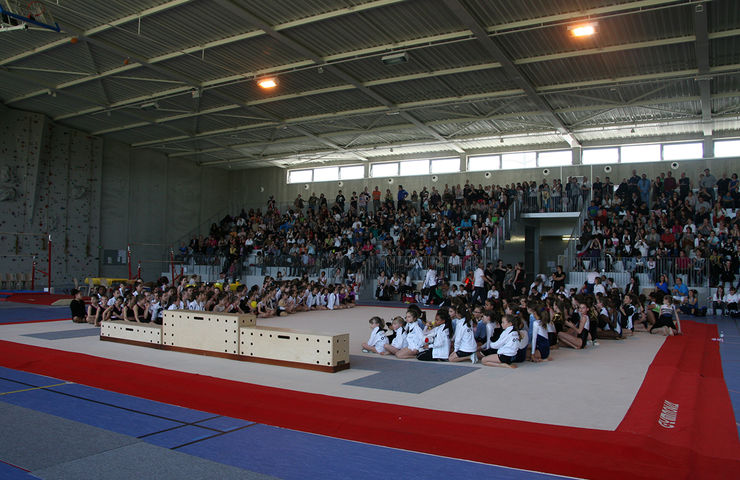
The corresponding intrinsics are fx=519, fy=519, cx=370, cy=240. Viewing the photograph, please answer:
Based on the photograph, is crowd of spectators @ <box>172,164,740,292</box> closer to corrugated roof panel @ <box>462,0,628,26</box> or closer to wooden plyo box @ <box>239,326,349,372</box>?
corrugated roof panel @ <box>462,0,628,26</box>

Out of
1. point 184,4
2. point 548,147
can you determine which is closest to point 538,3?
point 184,4

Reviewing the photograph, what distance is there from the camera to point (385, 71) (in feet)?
68.6

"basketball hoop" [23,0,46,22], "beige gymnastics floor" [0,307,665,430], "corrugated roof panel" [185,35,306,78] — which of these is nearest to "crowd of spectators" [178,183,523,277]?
"corrugated roof panel" [185,35,306,78]

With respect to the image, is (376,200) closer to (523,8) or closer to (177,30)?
(177,30)

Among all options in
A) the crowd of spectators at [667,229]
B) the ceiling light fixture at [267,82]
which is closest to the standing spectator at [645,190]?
the crowd of spectators at [667,229]

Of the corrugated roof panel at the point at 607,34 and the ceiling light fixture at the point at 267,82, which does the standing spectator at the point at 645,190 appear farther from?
the ceiling light fixture at the point at 267,82

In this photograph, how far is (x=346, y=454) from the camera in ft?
16.7

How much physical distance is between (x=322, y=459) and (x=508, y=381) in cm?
423

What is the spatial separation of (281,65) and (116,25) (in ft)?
19.5

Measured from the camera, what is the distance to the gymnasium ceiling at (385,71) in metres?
16.2

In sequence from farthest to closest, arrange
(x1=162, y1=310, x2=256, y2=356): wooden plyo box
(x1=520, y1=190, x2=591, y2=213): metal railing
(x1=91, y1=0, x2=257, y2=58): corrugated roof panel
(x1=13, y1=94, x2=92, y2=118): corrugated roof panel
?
(x1=520, y1=190, x2=591, y2=213): metal railing, (x1=13, y1=94, x2=92, y2=118): corrugated roof panel, (x1=91, y1=0, x2=257, y2=58): corrugated roof panel, (x1=162, y1=310, x2=256, y2=356): wooden plyo box

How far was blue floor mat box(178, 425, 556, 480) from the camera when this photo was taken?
4613 mm

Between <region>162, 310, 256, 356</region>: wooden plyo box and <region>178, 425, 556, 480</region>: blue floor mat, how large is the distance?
447 centimetres

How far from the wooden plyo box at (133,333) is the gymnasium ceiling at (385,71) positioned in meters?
10.2
